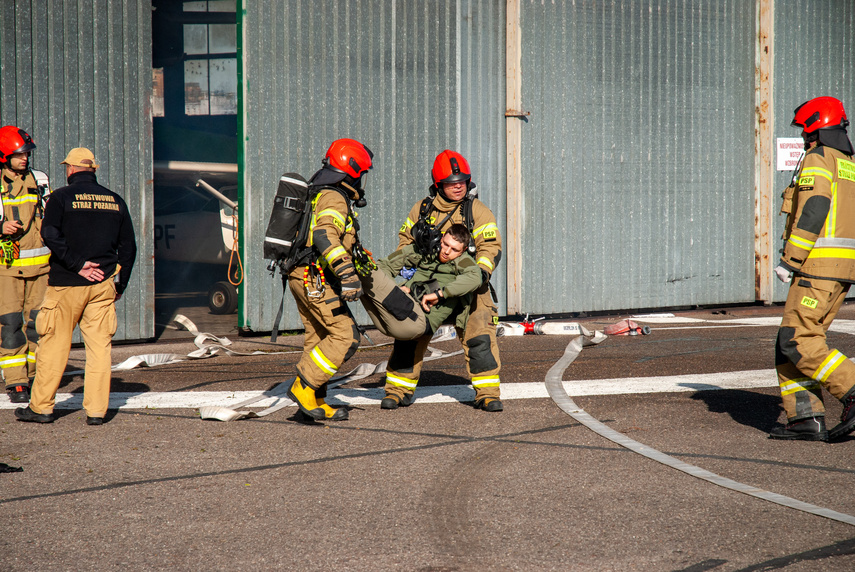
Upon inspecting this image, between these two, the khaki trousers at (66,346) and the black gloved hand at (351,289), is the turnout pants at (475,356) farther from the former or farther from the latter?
the khaki trousers at (66,346)

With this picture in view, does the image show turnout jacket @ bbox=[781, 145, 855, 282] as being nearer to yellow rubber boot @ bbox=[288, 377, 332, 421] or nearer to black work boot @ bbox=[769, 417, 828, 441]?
black work boot @ bbox=[769, 417, 828, 441]

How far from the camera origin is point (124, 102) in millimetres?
9797

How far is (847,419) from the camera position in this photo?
5066mm

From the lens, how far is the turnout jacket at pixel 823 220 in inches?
200

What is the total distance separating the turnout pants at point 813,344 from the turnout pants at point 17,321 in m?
5.87

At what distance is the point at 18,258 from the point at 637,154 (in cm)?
909

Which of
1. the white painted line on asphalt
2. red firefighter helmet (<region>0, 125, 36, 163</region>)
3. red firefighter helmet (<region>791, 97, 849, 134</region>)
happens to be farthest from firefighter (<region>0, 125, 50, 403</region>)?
red firefighter helmet (<region>791, 97, 849, 134</region>)

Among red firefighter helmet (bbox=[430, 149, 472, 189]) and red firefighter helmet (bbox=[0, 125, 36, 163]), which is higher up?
red firefighter helmet (bbox=[0, 125, 36, 163])

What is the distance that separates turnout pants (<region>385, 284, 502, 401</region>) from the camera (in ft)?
20.2

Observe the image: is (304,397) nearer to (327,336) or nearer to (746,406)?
(327,336)

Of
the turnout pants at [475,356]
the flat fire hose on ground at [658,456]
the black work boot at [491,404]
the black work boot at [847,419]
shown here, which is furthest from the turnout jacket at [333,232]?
the black work boot at [847,419]

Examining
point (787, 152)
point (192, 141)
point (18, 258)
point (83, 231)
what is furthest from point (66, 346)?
point (787, 152)

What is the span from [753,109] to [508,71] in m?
4.56

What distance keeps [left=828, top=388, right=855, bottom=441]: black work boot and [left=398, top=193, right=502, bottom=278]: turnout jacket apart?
2.57 m
